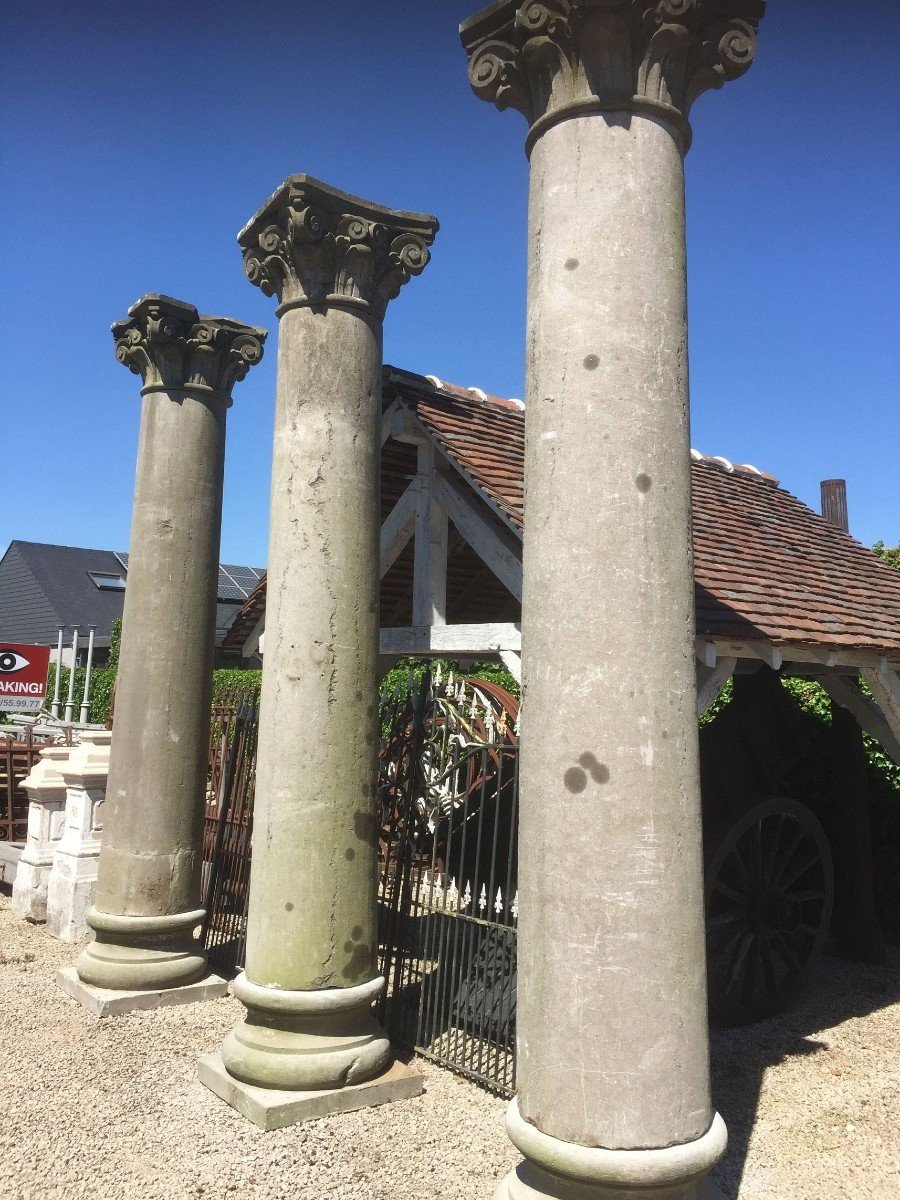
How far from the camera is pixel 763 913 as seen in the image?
22.5 feet

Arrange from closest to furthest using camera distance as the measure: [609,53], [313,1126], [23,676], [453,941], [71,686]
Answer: [609,53] < [313,1126] < [453,941] < [71,686] < [23,676]

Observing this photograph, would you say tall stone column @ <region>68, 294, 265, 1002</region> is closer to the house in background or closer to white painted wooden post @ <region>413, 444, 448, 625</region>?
white painted wooden post @ <region>413, 444, 448, 625</region>

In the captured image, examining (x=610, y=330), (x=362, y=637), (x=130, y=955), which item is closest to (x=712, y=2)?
(x=610, y=330)

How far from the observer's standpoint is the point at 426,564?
7.01 metres

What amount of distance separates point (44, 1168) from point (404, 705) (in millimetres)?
3162

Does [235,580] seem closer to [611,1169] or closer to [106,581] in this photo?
[106,581]

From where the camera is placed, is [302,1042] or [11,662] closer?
[302,1042]

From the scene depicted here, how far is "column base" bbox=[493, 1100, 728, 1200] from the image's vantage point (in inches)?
109

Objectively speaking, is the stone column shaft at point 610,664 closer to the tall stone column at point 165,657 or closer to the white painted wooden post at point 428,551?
the white painted wooden post at point 428,551

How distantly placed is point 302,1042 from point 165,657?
10.3 feet

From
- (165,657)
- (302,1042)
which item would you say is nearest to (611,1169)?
(302,1042)

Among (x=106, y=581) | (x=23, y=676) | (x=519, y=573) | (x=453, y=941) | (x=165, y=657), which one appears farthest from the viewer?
(x=106, y=581)

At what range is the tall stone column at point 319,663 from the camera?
475 cm

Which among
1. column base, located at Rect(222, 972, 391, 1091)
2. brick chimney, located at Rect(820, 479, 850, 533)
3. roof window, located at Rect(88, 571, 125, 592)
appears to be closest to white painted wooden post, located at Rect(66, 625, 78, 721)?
column base, located at Rect(222, 972, 391, 1091)
